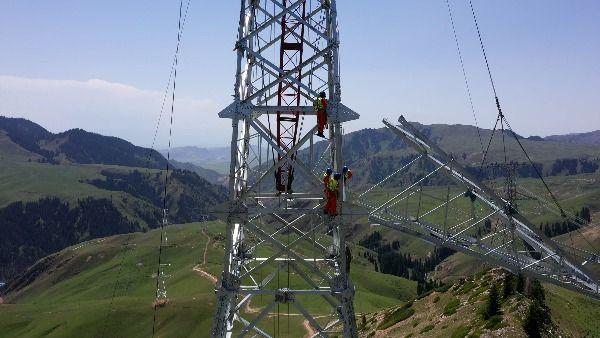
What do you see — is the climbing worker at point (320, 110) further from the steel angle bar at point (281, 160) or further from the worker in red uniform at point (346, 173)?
the worker in red uniform at point (346, 173)

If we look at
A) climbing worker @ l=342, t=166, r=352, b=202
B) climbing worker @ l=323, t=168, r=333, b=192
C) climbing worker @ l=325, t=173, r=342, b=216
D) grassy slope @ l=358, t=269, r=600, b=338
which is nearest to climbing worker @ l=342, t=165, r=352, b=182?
climbing worker @ l=342, t=166, r=352, b=202

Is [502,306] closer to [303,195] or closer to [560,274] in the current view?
[560,274]

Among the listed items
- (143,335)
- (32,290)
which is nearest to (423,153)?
(143,335)

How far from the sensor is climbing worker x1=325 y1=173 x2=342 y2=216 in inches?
685

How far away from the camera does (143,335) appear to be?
298 ft

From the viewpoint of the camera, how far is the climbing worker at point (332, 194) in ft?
57.1

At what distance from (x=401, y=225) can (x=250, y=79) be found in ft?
31.6

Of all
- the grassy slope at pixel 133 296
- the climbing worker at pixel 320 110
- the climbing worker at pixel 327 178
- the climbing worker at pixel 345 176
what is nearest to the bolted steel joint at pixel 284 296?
the climbing worker at pixel 345 176

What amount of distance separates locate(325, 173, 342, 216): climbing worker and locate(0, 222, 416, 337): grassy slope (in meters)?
57.2

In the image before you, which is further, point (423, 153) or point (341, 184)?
point (423, 153)

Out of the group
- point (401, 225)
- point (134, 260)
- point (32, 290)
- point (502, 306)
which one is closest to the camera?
point (401, 225)

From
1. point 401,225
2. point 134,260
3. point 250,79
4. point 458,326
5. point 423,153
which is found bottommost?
point 134,260

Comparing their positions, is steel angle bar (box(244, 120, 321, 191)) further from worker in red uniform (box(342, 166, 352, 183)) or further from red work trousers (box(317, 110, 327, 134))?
worker in red uniform (box(342, 166, 352, 183))

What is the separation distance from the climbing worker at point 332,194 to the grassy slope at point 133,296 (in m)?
57.2
